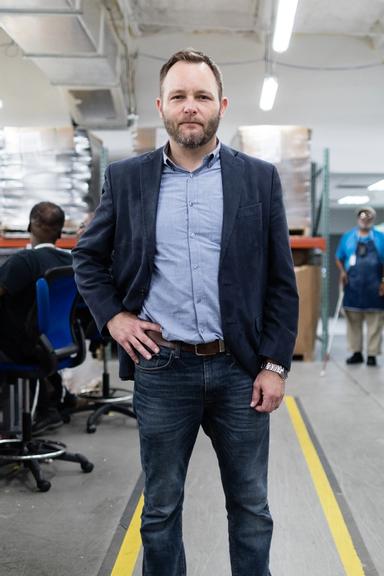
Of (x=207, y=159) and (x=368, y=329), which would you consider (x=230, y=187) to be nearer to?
(x=207, y=159)

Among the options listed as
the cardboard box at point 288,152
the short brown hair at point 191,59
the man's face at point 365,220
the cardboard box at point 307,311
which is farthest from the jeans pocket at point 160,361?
the man's face at point 365,220

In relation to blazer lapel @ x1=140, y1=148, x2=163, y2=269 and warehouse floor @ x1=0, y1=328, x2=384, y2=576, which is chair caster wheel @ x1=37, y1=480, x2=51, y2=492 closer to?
warehouse floor @ x1=0, y1=328, x2=384, y2=576

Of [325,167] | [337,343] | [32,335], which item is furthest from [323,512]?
[337,343]

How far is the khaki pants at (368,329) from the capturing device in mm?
→ 7457

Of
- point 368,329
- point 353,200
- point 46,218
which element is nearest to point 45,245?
point 46,218

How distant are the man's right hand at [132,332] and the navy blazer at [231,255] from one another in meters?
0.03

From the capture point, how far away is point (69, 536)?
272cm

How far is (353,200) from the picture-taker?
1688cm

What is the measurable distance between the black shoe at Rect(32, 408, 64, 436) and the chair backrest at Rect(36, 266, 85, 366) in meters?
0.72

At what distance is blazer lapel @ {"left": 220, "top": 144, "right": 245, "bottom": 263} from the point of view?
5.44 ft

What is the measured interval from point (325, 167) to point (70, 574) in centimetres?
616

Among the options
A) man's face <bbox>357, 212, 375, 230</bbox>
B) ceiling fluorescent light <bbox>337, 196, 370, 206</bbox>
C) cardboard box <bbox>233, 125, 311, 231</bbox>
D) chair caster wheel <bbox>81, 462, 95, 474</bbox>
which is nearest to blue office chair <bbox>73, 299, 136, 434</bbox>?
chair caster wheel <bbox>81, 462, 95, 474</bbox>

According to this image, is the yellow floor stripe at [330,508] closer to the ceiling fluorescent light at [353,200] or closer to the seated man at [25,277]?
the seated man at [25,277]

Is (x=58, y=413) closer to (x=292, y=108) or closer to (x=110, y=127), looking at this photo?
(x=110, y=127)
